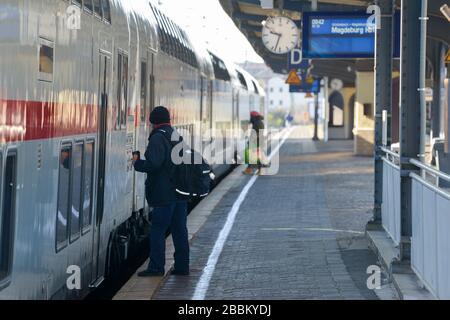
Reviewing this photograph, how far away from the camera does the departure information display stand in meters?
20.8

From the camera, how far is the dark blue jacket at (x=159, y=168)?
430 inches

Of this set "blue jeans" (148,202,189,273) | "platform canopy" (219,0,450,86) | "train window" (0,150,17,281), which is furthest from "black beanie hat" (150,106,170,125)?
"platform canopy" (219,0,450,86)

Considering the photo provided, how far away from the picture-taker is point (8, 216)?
645 cm

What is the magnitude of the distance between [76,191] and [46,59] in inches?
69.5

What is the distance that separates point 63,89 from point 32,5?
4.13 feet

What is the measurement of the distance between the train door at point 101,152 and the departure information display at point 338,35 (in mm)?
10449

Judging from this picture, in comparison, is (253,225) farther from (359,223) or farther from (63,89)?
(63,89)

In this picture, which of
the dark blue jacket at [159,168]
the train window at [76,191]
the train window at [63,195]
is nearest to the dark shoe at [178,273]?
the dark blue jacket at [159,168]

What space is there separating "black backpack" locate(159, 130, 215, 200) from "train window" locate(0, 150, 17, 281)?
15.1ft

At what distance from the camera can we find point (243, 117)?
3788 centimetres

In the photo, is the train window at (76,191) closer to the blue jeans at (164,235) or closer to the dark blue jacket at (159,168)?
the dark blue jacket at (159,168)

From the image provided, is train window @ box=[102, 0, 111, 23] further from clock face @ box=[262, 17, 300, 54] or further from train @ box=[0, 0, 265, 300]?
clock face @ box=[262, 17, 300, 54]
